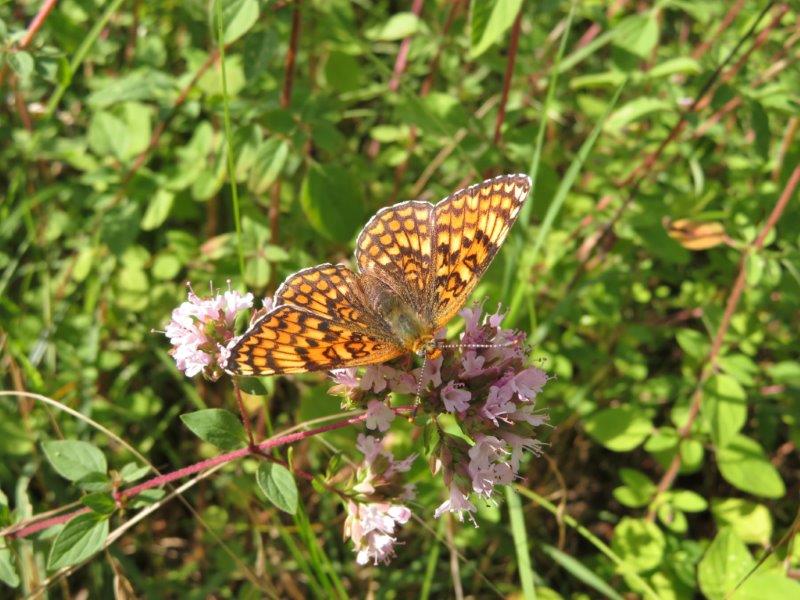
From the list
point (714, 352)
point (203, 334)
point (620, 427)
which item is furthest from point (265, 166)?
point (714, 352)

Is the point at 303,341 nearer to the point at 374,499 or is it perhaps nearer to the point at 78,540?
the point at 374,499

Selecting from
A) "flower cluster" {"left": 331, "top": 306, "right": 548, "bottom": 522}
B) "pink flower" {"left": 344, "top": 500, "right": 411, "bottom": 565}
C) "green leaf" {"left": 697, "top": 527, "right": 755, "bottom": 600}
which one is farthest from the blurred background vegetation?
"flower cluster" {"left": 331, "top": 306, "right": 548, "bottom": 522}

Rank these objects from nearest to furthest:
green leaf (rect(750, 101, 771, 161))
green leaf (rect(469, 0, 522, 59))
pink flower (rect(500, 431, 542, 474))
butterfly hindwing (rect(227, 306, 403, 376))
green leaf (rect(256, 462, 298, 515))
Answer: butterfly hindwing (rect(227, 306, 403, 376)) → green leaf (rect(256, 462, 298, 515)) → pink flower (rect(500, 431, 542, 474)) → green leaf (rect(469, 0, 522, 59)) → green leaf (rect(750, 101, 771, 161))

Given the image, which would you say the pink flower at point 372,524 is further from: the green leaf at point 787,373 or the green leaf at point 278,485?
the green leaf at point 787,373

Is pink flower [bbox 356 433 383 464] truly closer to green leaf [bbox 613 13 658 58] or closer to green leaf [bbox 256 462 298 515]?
green leaf [bbox 256 462 298 515]

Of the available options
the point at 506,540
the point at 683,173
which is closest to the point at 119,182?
the point at 506,540

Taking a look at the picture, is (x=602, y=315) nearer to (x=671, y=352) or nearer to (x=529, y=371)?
(x=671, y=352)
